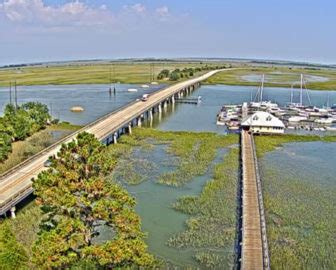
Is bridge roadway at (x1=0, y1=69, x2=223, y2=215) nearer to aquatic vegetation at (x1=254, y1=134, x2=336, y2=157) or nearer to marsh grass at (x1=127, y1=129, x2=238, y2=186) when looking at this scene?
marsh grass at (x1=127, y1=129, x2=238, y2=186)

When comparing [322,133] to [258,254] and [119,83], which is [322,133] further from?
[119,83]

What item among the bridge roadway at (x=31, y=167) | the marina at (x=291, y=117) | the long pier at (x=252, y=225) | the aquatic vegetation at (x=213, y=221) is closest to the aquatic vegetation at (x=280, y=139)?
the marina at (x=291, y=117)

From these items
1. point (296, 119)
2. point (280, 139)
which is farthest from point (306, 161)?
point (296, 119)

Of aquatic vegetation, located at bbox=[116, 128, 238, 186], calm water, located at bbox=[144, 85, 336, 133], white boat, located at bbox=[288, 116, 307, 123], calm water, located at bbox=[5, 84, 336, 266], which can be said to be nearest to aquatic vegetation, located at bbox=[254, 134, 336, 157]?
calm water, located at bbox=[5, 84, 336, 266]

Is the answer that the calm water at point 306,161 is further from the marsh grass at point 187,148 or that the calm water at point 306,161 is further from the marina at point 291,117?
the marina at point 291,117

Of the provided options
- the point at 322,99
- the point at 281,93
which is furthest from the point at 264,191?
the point at 281,93
